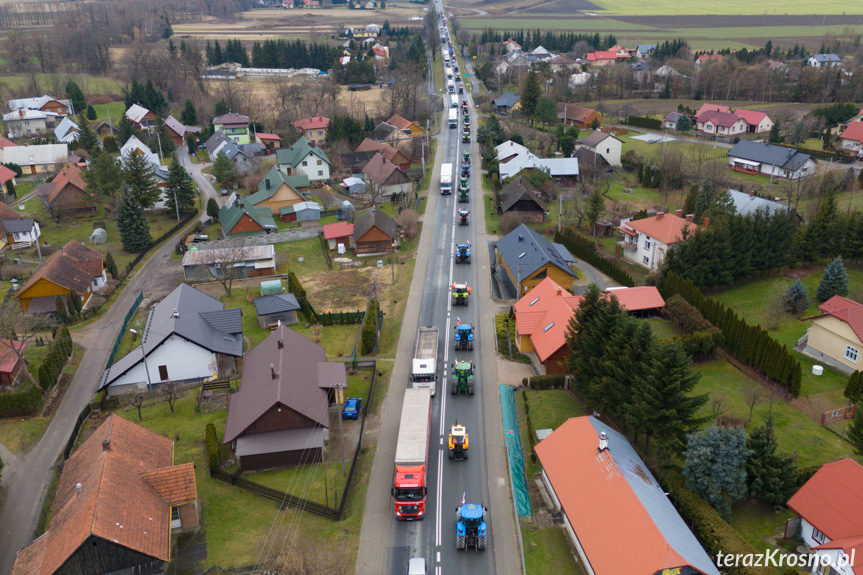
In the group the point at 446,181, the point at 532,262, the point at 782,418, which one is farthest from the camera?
the point at 446,181

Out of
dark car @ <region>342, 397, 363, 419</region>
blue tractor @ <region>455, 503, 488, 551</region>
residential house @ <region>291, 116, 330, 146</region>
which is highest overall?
residential house @ <region>291, 116, 330, 146</region>

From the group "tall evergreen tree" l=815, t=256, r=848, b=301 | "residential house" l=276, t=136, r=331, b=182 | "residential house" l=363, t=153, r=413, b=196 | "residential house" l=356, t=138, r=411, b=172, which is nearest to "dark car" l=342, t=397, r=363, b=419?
"tall evergreen tree" l=815, t=256, r=848, b=301

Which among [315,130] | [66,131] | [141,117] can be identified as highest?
[141,117]

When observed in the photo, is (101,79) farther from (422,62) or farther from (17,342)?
(17,342)

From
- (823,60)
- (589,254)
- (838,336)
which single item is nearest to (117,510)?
(838,336)

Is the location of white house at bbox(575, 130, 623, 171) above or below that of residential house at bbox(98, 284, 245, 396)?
above

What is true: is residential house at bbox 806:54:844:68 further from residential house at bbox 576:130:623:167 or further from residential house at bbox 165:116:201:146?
residential house at bbox 165:116:201:146

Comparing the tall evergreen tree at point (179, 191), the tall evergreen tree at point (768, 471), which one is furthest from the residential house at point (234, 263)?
the tall evergreen tree at point (768, 471)

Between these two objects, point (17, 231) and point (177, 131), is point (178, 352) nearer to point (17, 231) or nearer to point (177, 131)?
point (17, 231)
